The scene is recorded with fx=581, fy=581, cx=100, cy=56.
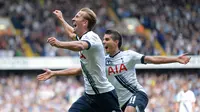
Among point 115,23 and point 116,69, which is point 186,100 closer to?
point 116,69

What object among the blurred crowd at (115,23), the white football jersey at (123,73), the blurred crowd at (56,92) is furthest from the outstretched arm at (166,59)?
the blurred crowd at (115,23)

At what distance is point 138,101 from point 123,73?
52 centimetres

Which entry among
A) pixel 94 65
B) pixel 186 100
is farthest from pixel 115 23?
pixel 94 65

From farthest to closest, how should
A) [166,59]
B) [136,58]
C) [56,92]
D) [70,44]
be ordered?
[56,92]
[136,58]
[166,59]
[70,44]

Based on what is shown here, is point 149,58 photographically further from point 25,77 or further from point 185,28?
point 185,28

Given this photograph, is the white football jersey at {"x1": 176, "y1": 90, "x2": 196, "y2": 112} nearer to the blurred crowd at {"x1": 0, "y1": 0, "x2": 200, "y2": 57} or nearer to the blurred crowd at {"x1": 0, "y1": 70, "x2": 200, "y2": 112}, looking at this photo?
the blurred crowd at {"x1": 0, "y1": 70, "x2": 200, "y2": 112}

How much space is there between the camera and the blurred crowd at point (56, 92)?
2003 centimetres

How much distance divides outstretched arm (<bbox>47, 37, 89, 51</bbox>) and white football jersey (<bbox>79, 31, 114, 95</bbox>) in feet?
0.71

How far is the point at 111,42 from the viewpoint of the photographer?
9.61 m

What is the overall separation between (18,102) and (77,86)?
3201 millimetres

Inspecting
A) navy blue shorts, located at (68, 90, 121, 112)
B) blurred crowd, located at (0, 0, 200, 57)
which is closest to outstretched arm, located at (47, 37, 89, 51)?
navy blue shorts, located at (68, 90, 121, 112)

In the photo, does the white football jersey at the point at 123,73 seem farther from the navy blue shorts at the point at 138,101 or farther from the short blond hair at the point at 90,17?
the short blond hair at the point at 90,17

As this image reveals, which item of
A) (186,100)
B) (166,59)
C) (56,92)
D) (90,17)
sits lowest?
(186,100)

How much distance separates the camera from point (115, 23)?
28875 millimetres
